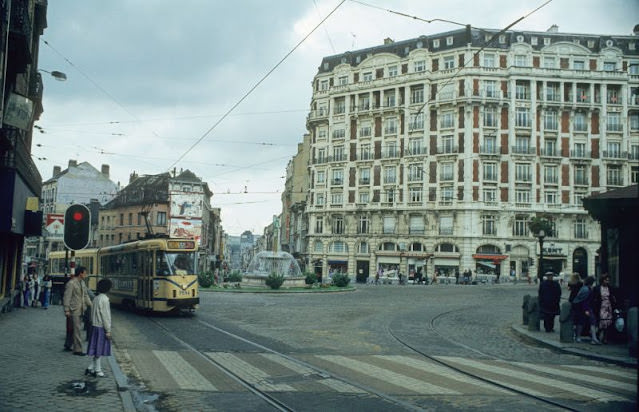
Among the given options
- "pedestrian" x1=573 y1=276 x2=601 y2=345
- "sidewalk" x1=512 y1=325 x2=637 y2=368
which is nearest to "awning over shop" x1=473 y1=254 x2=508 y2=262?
"sidewalk" x1=512 y1=325 x2=637 y2=368

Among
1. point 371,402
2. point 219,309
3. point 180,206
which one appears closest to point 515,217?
point 180,206

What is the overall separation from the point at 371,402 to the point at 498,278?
171 ft

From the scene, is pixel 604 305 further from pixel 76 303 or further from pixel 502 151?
pixel 502 151

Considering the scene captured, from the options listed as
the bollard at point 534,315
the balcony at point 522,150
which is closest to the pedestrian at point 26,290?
the bollard at point 534,315

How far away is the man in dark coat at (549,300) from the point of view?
15.2 metres

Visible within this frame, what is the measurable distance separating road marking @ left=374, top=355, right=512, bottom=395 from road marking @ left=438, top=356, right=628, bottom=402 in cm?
34

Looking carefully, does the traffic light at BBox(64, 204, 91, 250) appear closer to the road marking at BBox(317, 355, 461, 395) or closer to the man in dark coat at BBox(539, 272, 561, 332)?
the road marking at BBox(317, 355, 461, 395)

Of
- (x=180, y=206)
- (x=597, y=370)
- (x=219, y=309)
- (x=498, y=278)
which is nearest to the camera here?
(x=597, y=370)

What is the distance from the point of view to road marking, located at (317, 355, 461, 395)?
8.05m

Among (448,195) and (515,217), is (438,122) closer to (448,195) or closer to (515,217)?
(448,195)

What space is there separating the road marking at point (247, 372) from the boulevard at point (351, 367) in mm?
18

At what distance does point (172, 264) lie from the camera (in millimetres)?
18469

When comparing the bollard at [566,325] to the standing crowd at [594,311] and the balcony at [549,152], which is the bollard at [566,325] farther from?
the balcony at [549,152]

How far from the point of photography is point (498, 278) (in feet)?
184
